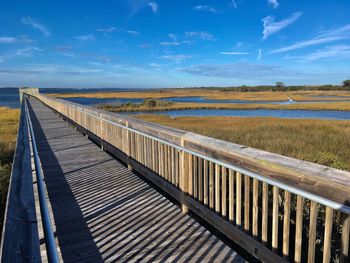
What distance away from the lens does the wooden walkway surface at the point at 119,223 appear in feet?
10.7

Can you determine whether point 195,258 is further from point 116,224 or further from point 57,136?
point 57,136

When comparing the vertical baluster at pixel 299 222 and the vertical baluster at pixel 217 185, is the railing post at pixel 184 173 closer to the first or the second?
the vertical baluster at pixel 217 185

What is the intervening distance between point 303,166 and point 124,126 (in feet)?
14.8

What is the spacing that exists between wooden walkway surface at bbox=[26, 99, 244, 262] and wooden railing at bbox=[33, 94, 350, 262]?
10.5 inches

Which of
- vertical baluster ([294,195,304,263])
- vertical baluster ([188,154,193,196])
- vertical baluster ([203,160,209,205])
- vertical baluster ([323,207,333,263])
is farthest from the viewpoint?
vertical baluster ([188,154,193,196])

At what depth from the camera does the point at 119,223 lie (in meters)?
3.98

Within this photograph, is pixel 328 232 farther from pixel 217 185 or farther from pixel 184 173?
pixel 184 173

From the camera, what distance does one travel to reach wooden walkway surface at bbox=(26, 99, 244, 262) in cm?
327

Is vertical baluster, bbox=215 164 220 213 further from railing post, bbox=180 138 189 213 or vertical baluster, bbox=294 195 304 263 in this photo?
vertical baluster, bbox=294 195 304 263

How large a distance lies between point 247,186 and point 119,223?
170 centimetres

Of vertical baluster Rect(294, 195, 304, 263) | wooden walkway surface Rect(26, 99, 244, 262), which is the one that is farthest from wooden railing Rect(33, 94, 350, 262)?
wooden walkway surface Rect(26, 99, 244, 262)

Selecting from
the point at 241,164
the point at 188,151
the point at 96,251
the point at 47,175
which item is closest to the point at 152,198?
the point at 188,151

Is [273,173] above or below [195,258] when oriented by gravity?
above

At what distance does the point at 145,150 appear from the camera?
5.75 metres
